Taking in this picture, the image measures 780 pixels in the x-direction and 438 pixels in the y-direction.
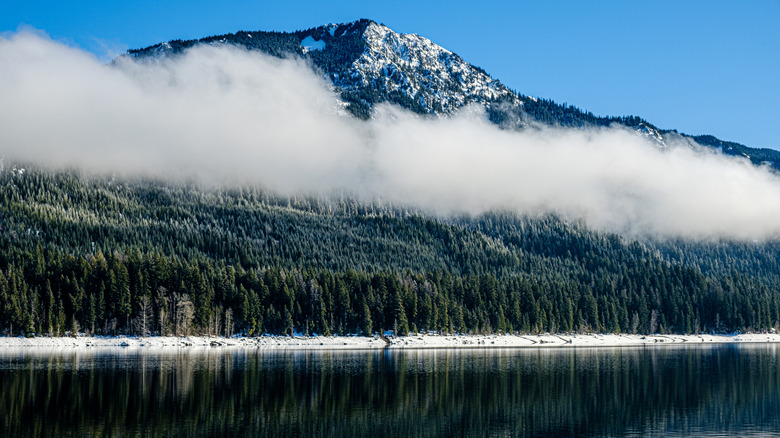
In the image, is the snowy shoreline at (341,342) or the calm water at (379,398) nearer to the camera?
the calm water at (379,398)

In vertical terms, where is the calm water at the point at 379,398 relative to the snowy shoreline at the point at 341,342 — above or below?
above

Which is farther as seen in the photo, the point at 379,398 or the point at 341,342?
the point at 341,342

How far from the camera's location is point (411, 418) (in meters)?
59.7

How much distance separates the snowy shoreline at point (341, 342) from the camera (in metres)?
144

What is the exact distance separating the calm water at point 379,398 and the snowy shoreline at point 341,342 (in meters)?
34.5

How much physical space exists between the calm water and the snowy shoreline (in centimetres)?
3450

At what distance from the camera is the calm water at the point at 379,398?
54.7 metres

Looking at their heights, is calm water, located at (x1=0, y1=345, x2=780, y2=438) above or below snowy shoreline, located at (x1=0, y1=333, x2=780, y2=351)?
above

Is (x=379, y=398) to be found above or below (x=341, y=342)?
above

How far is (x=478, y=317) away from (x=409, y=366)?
81.0 m

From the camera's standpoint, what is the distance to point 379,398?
2763 inches

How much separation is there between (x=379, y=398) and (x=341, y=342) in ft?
312

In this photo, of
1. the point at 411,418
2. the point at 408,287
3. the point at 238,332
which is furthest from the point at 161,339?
the point at 411,418

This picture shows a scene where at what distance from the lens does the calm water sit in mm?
54688
